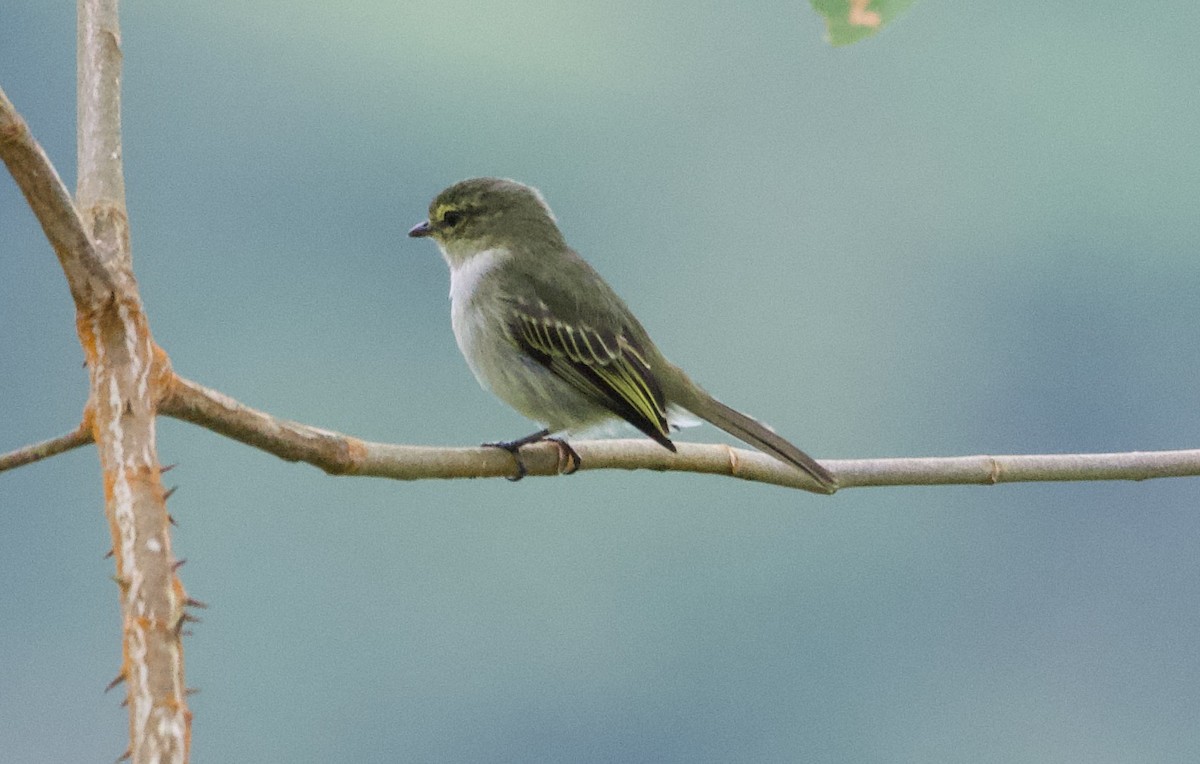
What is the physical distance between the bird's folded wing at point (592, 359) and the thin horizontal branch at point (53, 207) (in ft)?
4.51

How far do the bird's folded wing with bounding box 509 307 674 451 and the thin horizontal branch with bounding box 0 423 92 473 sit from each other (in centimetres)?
135

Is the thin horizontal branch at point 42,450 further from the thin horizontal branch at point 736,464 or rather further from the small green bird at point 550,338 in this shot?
the small green bird at point 550,338

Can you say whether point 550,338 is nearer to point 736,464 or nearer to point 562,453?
point 562,453

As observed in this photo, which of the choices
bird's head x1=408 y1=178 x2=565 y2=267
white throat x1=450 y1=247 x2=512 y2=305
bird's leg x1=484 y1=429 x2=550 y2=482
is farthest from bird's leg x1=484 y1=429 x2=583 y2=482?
bird's head x1=408 y1=178 x2=565 y2=267

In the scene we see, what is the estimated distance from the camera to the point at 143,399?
1.17 metres

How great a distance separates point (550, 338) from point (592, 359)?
0.31 feet

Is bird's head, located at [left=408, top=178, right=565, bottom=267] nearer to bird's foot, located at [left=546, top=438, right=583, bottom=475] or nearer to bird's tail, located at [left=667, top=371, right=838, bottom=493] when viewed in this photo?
bird's tail, located at [left=667, top=371, right=838, bottom=493]

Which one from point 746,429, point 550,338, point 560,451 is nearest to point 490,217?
point 550,338

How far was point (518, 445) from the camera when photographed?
7.87ft

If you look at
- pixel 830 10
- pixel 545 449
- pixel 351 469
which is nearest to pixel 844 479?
pixel 545 449

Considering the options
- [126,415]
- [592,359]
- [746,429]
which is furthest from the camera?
[592,359]

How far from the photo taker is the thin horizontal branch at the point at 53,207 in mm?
1153

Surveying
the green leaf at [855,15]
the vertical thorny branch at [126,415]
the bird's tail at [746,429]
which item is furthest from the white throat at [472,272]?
the green leaf at [855,15]

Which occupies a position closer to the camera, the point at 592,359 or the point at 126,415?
the point at 126,415
